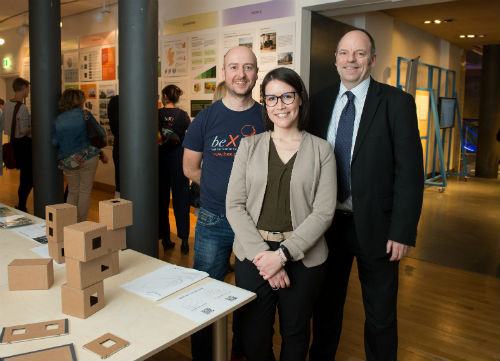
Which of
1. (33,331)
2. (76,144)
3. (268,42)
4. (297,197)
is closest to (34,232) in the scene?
(33,331)

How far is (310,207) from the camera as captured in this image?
5.98 ft

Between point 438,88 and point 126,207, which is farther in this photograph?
point 438,88

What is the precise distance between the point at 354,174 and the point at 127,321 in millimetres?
1124

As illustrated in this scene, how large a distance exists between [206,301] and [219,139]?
836mm

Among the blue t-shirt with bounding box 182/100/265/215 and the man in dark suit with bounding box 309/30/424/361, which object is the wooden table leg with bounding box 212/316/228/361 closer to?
the blue t-shirt with bounding box 182/100/265/215

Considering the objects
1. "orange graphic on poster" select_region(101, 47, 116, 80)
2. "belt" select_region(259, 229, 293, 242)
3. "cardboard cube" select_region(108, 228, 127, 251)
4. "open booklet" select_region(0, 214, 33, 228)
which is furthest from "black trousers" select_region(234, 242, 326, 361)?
"orange graphic on poster" select_region(101, 47, 116, 80)

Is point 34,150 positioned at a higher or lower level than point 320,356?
higher

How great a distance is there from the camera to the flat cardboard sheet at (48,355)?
1.22m

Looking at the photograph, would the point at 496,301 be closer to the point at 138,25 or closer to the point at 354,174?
the point at 354,174

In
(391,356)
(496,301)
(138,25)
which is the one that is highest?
(138,25)

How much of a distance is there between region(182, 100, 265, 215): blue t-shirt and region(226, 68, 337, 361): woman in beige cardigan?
0.90ft

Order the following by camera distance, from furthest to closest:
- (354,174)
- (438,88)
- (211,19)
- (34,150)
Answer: (438,88) → (211,19) → (34,150) → (354,174)

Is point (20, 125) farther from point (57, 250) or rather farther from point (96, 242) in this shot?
point (96, 242)

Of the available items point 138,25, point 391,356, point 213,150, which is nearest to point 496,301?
point 391,356
